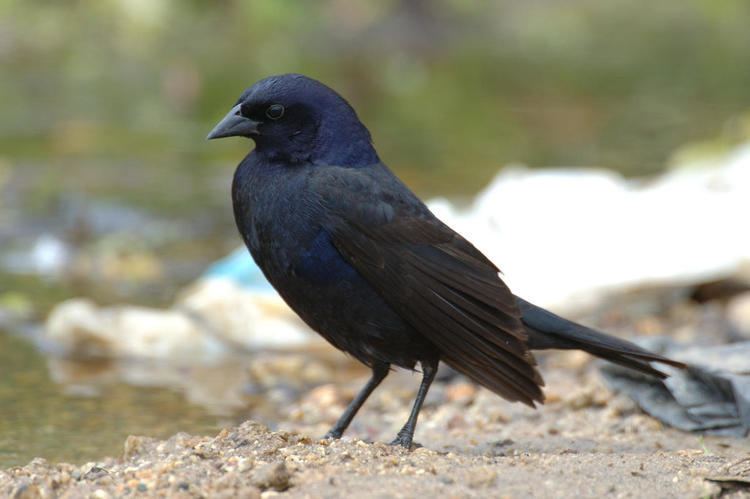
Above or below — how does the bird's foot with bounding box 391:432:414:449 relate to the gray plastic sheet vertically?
below

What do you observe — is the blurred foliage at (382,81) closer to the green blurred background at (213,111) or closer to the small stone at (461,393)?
the green blurred background at (213,111)

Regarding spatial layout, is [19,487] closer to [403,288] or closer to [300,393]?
[403,288]

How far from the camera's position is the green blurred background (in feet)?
22.1

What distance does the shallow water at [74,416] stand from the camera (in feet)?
14.5

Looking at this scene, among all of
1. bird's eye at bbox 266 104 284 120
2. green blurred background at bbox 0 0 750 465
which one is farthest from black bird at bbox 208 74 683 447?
green blurred background at bbox 0 0 750 465

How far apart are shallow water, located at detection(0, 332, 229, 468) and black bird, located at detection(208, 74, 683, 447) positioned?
1051mm

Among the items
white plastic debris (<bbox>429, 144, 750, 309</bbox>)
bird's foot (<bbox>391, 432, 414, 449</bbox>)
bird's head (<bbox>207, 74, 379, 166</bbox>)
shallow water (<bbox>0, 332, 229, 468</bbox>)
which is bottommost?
bird's foot (<bbox>391, 432, 414, 449</bbox>)

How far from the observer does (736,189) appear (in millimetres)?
6348

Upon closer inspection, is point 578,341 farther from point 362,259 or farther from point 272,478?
point 272,478

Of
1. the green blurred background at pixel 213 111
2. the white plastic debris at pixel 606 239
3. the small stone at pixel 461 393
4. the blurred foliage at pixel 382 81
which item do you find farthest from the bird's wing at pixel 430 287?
the blurred foliage at pixel 382 81

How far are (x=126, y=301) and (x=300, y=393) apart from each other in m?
1.61

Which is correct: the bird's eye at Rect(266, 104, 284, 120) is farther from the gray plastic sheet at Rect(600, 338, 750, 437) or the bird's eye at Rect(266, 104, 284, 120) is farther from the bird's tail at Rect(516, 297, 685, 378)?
the gray plastic sheet at Rect(600, 338, 750, 437)

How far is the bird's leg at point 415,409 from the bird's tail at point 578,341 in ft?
1.10

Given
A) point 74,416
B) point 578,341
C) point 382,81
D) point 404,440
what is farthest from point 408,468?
point 382,81
